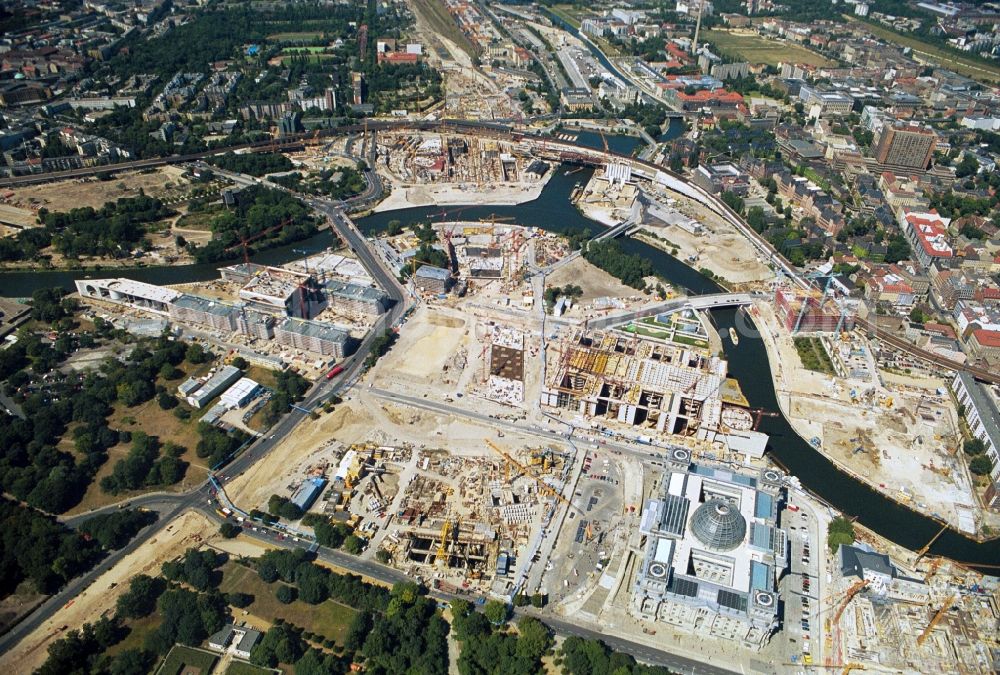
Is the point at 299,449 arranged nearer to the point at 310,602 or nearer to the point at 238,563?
the point at 238,563

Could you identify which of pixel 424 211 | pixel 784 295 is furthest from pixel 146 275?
pixel 784 295

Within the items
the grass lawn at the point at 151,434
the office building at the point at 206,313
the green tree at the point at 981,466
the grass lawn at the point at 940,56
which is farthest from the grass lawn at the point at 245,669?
the grass lawn at the point at 940,56

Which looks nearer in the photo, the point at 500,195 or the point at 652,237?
the point at 652,237

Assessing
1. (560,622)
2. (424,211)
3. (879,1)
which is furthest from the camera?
(879,1)

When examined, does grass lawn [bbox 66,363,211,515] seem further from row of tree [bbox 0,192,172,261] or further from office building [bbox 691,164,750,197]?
office building [bbox 691,164,750,197]

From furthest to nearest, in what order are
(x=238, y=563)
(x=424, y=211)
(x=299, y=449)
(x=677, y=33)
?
(x=677, y=33), (x=424, y=211), (x=299, y=449), (x=238, y=563)

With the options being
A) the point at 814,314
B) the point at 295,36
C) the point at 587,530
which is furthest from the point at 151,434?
the point at 295,36

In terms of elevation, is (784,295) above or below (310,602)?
above
